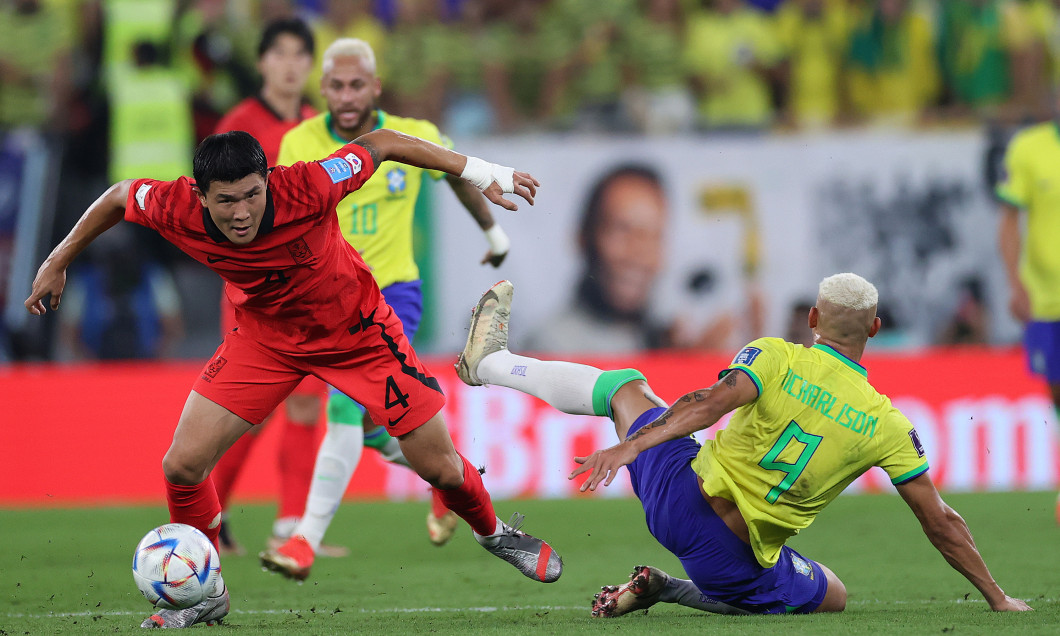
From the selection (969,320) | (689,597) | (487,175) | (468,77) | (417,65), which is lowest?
(689,597)

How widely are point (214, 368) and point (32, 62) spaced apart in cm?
845

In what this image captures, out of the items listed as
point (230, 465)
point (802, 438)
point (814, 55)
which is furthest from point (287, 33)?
point (814, 55)

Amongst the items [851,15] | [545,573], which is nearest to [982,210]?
[851,15]

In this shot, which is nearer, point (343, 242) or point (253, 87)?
point (343, 242)

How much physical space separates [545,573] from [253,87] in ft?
25.0

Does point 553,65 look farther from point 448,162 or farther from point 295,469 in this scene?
point 448,162

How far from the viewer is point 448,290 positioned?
11.7 m

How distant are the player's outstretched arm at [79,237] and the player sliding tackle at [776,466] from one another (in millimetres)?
2099

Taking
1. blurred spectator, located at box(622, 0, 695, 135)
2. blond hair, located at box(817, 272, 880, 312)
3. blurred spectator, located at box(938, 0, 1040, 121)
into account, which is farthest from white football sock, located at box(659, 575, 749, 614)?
blurred spectator, located at box(938, 0, 1040, 121)

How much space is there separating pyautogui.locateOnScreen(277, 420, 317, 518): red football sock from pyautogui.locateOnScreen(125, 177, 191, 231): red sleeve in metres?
2.77

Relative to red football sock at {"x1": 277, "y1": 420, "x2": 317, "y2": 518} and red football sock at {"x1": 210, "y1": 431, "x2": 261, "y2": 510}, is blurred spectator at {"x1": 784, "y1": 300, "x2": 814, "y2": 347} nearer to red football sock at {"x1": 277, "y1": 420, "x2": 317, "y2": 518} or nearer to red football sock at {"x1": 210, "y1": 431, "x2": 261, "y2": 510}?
red football sock at {"x1": 277, "y1": 420, "x2": 317, "y2": 518}

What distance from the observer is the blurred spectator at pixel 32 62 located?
1240cm

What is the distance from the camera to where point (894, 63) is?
12.9 meters

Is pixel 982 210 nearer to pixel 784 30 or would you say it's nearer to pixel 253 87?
pixel 784 30
